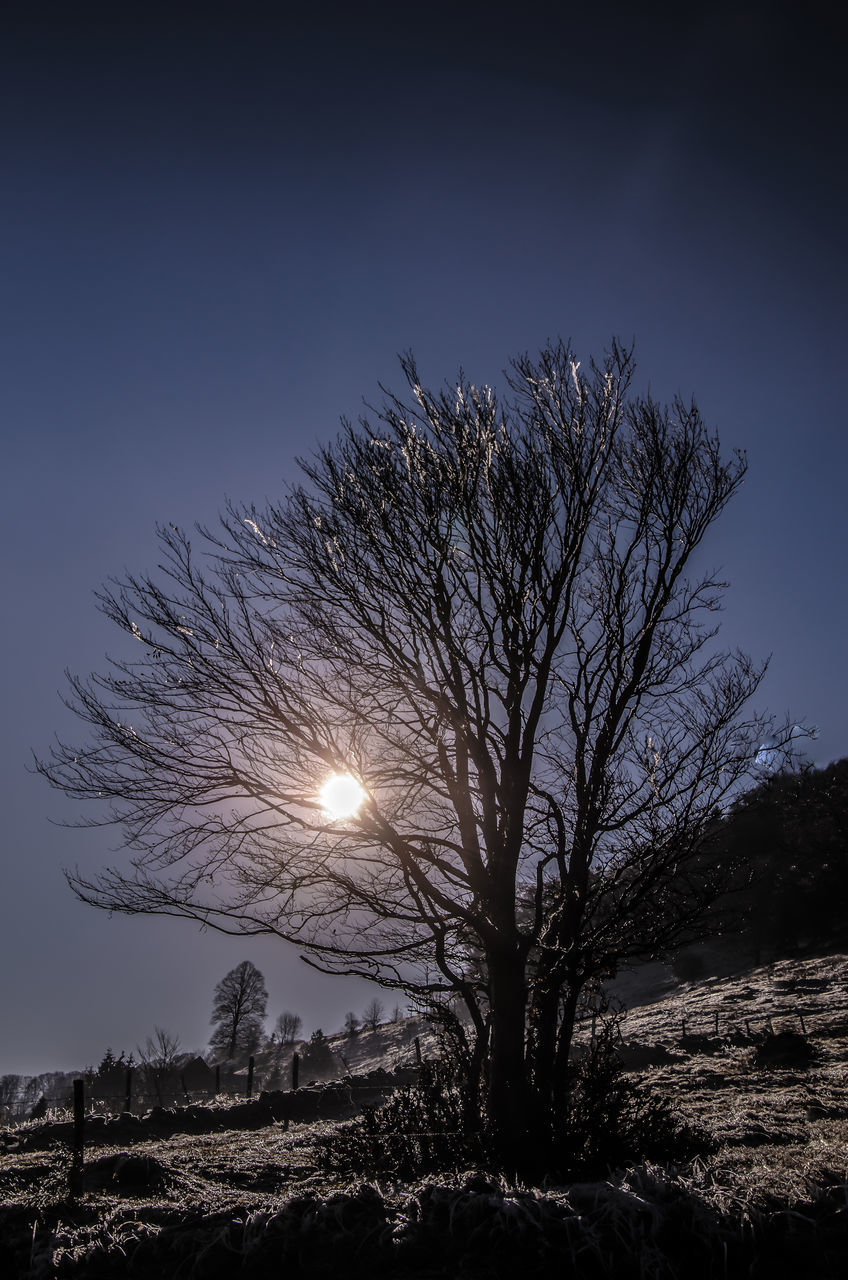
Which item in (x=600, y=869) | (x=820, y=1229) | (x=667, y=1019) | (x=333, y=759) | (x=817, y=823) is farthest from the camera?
→ (x=817, y=823)

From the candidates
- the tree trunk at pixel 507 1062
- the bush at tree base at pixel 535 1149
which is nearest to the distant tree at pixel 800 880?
the bush at tree base at pixel 535 1149

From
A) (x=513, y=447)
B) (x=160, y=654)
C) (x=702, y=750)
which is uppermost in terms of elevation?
(x=513, y=447)

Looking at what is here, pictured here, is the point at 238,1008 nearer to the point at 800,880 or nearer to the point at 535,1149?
the point at 800,880

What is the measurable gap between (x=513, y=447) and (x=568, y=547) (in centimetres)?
108

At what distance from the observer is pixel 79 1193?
14.6 ft

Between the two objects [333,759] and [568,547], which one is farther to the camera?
[568,547]

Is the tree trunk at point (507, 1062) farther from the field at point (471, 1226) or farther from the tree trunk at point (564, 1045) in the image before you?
the field at point (471, 1226)

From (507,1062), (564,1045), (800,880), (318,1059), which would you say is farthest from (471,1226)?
(318,1059)

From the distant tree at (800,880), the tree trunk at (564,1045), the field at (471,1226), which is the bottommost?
the field at (471,1226)

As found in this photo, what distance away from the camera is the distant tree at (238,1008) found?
52.3 meters

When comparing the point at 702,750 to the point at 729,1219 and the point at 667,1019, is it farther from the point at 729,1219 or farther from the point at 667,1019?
the point at 667,1019

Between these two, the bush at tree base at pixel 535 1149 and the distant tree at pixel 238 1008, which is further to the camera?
the distant tree at pixel 238 1008

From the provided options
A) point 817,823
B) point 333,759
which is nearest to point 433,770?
point 333,759

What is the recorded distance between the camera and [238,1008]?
52.2 m
